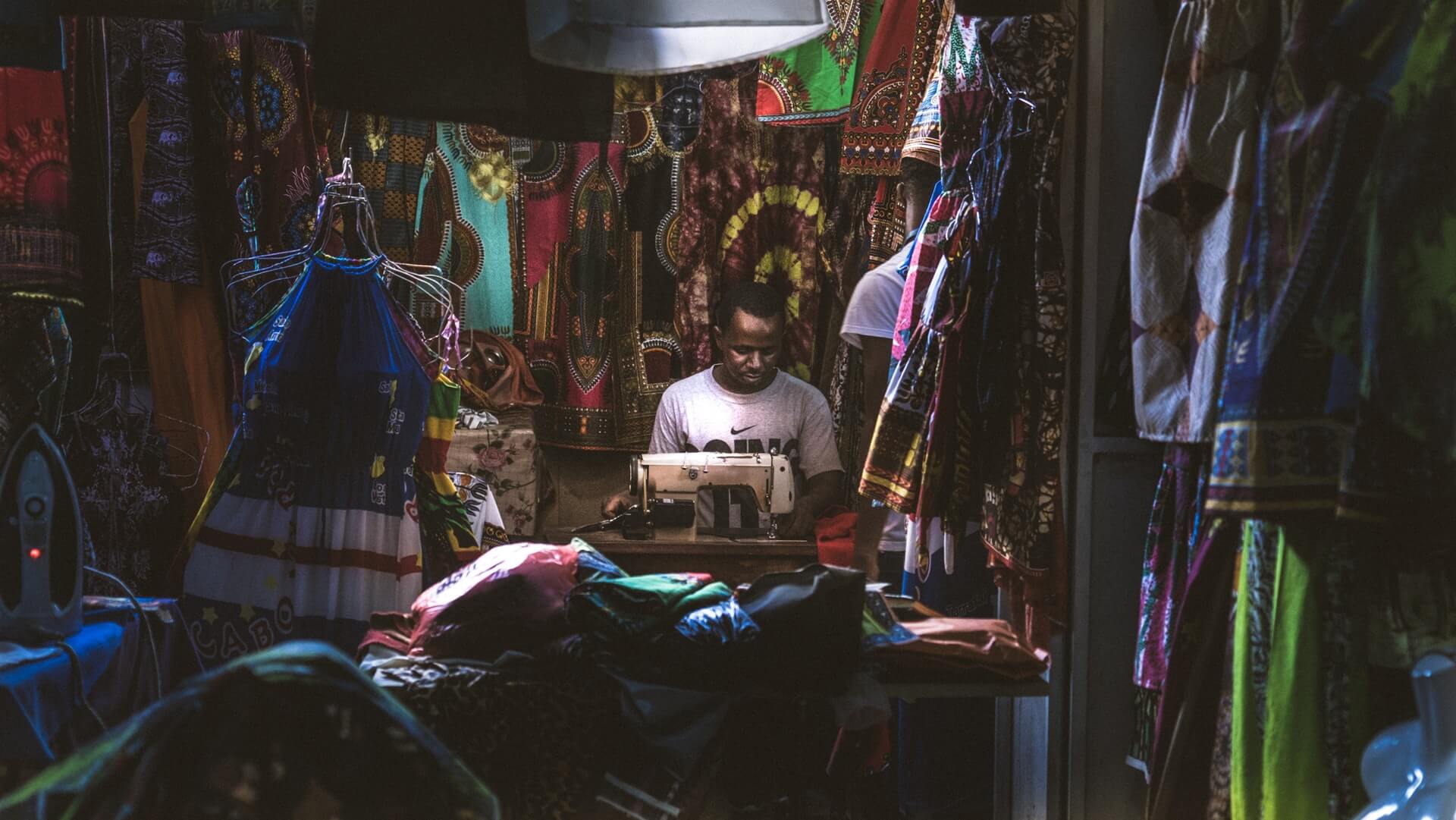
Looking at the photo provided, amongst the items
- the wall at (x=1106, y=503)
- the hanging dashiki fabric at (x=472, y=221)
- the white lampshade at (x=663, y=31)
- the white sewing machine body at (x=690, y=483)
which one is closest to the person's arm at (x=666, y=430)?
the white sewing machine body at (x=690, y=483)

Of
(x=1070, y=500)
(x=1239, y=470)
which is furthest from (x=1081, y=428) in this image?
(x=1239, y=470)

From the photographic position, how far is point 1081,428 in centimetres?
269

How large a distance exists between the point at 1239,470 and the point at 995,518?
1065mm

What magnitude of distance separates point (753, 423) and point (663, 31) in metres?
3.43

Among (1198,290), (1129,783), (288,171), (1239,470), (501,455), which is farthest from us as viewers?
(501,455)

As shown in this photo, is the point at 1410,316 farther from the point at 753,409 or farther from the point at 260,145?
the point at 753,409

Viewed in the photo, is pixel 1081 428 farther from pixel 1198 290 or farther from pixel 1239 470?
pixel 1239 470

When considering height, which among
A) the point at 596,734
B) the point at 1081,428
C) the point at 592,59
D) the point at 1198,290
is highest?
the point at 592,59

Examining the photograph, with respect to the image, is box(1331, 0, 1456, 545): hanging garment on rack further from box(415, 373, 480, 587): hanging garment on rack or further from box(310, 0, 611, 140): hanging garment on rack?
box(415, 373, 480, 587): hanging garment on rack

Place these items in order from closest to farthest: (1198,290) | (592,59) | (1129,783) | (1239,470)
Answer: (1239,470) < (1198,290) < (592,59) < (1129,783)

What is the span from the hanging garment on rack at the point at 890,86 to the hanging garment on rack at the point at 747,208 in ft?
1.59

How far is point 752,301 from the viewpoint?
5535mm

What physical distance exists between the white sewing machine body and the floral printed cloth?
63cm

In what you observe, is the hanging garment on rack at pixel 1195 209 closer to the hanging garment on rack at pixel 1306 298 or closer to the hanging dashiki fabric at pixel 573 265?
the hanging garment on rack at pixel 1306 298
